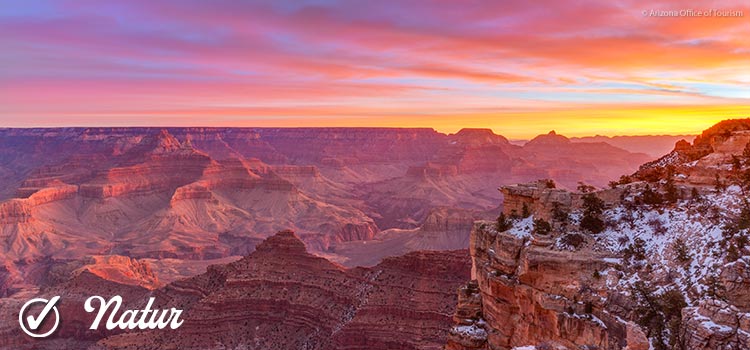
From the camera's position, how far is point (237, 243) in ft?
555

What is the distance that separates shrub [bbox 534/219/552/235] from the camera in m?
26.6

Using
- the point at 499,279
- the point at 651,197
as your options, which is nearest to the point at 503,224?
the point at 499,279

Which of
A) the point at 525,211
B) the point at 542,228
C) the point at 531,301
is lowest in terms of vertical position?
the point at 531,301

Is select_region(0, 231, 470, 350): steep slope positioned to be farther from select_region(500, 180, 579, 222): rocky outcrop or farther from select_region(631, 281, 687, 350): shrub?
select_region(631, 281, 687, 350): shrub

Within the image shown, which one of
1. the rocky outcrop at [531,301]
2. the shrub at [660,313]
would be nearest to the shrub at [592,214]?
the rocky outcrop at [531,301]

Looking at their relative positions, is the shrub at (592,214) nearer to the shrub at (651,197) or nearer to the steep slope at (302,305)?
the shrub at (651,197)

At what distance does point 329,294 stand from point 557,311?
43.7 metres

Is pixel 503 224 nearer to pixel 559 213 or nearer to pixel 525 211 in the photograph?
pixel 525 211

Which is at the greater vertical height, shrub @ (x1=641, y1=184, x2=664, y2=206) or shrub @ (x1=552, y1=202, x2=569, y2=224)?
shrub @ (x1=641, y1=184, x2=664, y2=206)

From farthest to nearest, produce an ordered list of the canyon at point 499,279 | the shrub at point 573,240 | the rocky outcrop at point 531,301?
the shrub at point 573,240 < the rocky outcrop at point 531,301 < the canyon at point 499,279

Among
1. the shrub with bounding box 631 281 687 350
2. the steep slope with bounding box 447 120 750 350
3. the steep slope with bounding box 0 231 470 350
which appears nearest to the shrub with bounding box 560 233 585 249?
the steep slope with bounding box 447 120 750 350

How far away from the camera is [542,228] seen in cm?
2673

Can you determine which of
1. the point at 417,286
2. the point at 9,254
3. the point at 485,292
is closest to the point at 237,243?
the point at 9,254

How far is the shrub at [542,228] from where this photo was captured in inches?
1047
